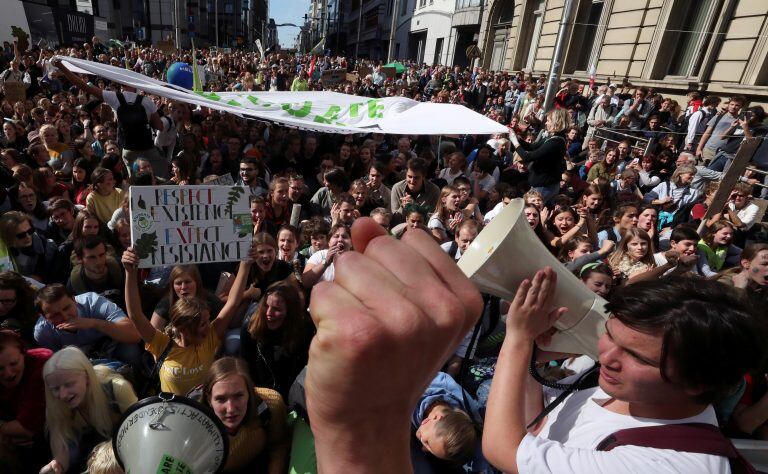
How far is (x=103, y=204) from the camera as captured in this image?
4684 mm

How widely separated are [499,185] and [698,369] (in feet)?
17.0

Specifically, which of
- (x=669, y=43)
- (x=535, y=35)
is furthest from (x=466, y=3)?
(x=669, y=43)

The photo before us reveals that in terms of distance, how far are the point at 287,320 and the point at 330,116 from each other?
15.0ft

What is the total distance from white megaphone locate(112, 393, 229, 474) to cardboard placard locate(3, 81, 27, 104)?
979 centimetres

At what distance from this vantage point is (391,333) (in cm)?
40

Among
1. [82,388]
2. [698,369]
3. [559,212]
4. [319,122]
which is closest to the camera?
[698,369]

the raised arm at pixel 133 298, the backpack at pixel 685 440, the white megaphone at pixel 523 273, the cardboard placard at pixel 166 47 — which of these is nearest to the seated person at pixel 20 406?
the raised arm at pixel 133 298

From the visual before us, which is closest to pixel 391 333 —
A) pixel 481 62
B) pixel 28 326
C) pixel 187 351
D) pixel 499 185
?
pixel 187 351

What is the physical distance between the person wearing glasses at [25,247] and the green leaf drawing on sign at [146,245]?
1.58 metres

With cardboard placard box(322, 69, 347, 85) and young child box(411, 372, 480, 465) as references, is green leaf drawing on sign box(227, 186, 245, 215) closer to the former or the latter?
young child box(411, 372, 480, 465)

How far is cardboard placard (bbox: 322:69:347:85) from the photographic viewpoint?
13912mm

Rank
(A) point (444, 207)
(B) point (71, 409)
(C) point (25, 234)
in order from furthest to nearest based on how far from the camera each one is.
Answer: (A) point (444, 207)
(C) point (25, 234)
(B) point (71, 409)

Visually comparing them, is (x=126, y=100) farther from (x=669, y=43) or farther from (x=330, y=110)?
(x=669, y=43)

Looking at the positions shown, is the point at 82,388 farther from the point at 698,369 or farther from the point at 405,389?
the point at 698,369
